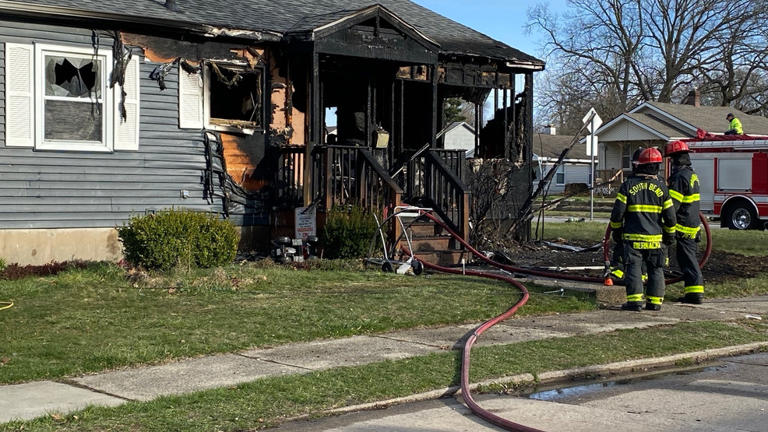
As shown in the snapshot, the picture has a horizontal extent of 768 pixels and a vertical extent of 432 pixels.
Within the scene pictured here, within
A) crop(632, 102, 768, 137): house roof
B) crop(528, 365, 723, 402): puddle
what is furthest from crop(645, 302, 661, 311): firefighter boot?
crop(632, 102, 768, 137): house roof

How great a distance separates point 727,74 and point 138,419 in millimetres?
58387

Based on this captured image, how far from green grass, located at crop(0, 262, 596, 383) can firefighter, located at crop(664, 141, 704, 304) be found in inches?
54.8

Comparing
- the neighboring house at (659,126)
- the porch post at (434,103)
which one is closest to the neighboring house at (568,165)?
the neighboring house at (659,126)

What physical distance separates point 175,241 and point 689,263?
642 centimetres

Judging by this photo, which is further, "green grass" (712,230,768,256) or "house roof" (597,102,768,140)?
"house roof" (597,102,768,140)

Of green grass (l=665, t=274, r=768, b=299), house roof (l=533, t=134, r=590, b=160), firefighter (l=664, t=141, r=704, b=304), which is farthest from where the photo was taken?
house roof (l=533, t=134, r=590, b=160)

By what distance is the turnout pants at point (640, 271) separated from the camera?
35.2 feet

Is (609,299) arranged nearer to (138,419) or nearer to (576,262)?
(576,262)

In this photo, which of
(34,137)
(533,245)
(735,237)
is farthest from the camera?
(735,237)

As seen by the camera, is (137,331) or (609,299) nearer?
(137,331)

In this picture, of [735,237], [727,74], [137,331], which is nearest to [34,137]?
[137,331]

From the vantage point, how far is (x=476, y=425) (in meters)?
6.07

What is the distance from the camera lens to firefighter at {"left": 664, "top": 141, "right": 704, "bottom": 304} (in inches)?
451

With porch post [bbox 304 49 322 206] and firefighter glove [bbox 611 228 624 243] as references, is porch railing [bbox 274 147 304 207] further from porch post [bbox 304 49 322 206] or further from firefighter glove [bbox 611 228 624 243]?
firefighter glove [bbox 611 228 624 243]
